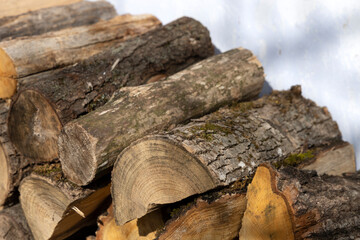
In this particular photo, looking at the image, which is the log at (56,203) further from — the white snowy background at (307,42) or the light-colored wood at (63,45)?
the white snowy background at (307,42)

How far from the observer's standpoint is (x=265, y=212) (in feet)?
6.21

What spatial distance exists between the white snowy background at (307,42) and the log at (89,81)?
49 centimetres

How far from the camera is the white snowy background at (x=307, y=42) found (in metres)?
2.92

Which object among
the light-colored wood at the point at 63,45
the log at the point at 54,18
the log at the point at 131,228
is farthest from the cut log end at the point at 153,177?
the log at the point at 54,18

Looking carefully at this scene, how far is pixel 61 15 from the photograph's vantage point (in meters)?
3.96

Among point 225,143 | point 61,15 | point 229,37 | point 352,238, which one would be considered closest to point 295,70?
point 229,37

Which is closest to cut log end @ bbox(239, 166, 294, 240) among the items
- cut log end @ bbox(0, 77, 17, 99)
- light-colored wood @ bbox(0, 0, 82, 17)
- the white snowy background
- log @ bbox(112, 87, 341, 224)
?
log @ bbox(112, 87, 341, 224)

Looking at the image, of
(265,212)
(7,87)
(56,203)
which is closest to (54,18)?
(7,87)

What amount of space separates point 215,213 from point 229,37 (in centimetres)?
207

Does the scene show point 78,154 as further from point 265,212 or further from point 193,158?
point 265,212

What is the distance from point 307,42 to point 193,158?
1703 millimetres

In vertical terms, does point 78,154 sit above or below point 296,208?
above

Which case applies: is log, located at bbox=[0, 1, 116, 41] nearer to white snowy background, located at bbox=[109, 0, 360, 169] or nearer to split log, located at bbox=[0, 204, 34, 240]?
white snowy background, located at bbox=[109, 0, 360, 169]

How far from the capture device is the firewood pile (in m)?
1.95
